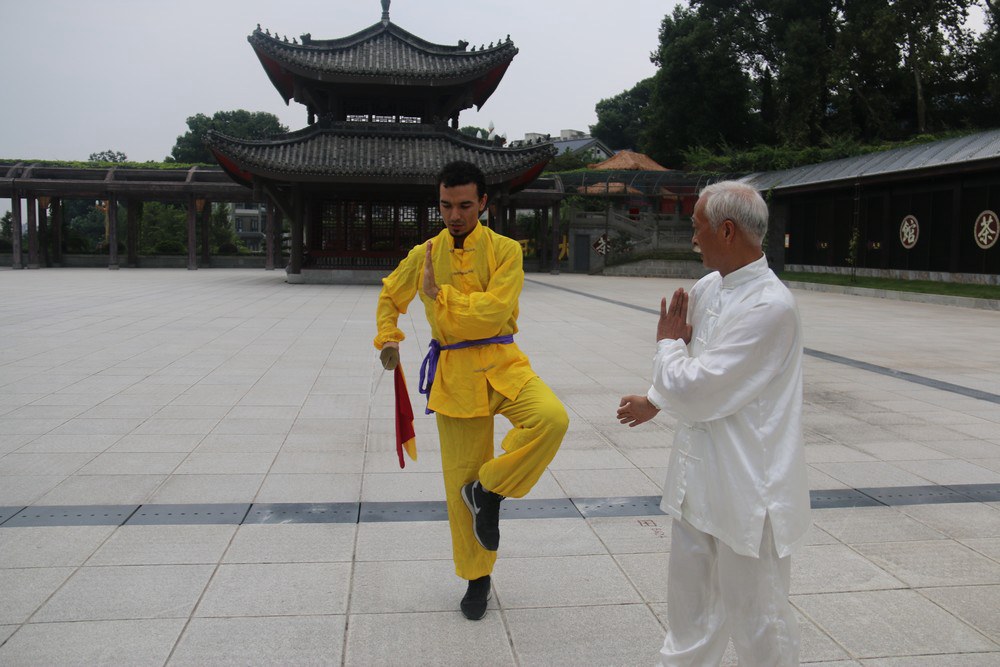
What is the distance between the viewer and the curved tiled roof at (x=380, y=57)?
76.1ft

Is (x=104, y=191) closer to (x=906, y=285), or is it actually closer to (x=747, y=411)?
(x=906, y=285)

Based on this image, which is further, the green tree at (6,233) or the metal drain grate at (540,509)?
the green tree at (6,233)

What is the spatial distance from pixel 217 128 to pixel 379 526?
220 ft

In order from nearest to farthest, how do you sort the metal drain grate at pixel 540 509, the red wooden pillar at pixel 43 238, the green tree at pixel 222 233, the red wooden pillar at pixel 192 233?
the metal drain grate at pixel 540 509 < the red wooden pillar at pixel 192 233 < the red wooden pillar at pixel 43 238 < the green tree at pixel 222 233

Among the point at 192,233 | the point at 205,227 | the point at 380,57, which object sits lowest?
the point at 192,233

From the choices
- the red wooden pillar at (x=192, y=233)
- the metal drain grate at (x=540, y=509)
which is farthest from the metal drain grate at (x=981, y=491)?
the red wooden pillar at (x=192, y=233)

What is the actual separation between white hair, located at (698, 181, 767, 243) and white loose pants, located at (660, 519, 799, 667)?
85 centimetres

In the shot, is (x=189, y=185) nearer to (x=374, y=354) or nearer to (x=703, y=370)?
(x=374, y=354)

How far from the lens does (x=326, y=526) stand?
12.9 ft

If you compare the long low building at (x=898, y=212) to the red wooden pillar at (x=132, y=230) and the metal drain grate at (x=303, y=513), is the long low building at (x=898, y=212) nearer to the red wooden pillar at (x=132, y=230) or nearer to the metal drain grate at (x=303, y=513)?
the metal drain grate at (x=303, y=513)

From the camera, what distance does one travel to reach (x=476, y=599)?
3.00m

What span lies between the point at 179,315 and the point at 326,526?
11.2 m

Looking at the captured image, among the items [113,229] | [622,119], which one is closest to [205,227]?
[113,229]

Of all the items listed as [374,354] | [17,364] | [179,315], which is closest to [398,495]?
[374,354]
